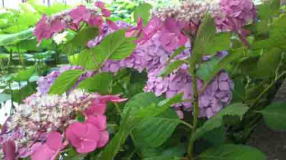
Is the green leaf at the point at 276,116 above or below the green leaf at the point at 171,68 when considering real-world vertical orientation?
below

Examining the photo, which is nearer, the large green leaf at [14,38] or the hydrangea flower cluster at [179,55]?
the hydrangea flower cluster at [179,55]

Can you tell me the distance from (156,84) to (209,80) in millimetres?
83

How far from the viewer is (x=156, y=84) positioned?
73cm

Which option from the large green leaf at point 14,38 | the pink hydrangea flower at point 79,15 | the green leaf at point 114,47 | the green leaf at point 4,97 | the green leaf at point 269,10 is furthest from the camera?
the large green leaf at point 14,38

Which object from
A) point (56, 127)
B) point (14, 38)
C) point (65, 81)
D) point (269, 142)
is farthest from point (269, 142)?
point (14, 38)

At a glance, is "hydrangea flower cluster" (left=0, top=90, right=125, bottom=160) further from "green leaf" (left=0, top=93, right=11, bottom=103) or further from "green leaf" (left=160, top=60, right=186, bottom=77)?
"green leaf" (left=0, top=93, right=11, bottom=103)

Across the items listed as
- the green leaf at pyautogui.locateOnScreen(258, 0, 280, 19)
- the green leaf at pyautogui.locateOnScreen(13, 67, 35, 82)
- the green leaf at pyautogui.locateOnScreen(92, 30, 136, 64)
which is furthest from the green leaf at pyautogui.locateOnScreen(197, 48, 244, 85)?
the green leaf at pyautogui.locateOnScreen(13, 67, 35, 82)

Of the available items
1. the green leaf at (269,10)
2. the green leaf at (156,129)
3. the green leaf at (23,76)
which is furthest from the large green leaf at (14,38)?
the green leaf at (156,129)

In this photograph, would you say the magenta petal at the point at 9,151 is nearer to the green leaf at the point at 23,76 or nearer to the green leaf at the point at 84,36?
the green leaf at the point at 84,36

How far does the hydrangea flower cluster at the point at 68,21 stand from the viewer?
90cm

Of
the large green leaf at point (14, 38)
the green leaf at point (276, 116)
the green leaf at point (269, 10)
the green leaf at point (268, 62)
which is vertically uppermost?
the green leaf at point (269, 10)

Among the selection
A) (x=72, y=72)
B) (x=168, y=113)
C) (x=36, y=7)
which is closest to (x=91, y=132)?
(x=168, y=113)

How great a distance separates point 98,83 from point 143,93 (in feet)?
0.37

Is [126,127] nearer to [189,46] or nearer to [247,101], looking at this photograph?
[189,46]
